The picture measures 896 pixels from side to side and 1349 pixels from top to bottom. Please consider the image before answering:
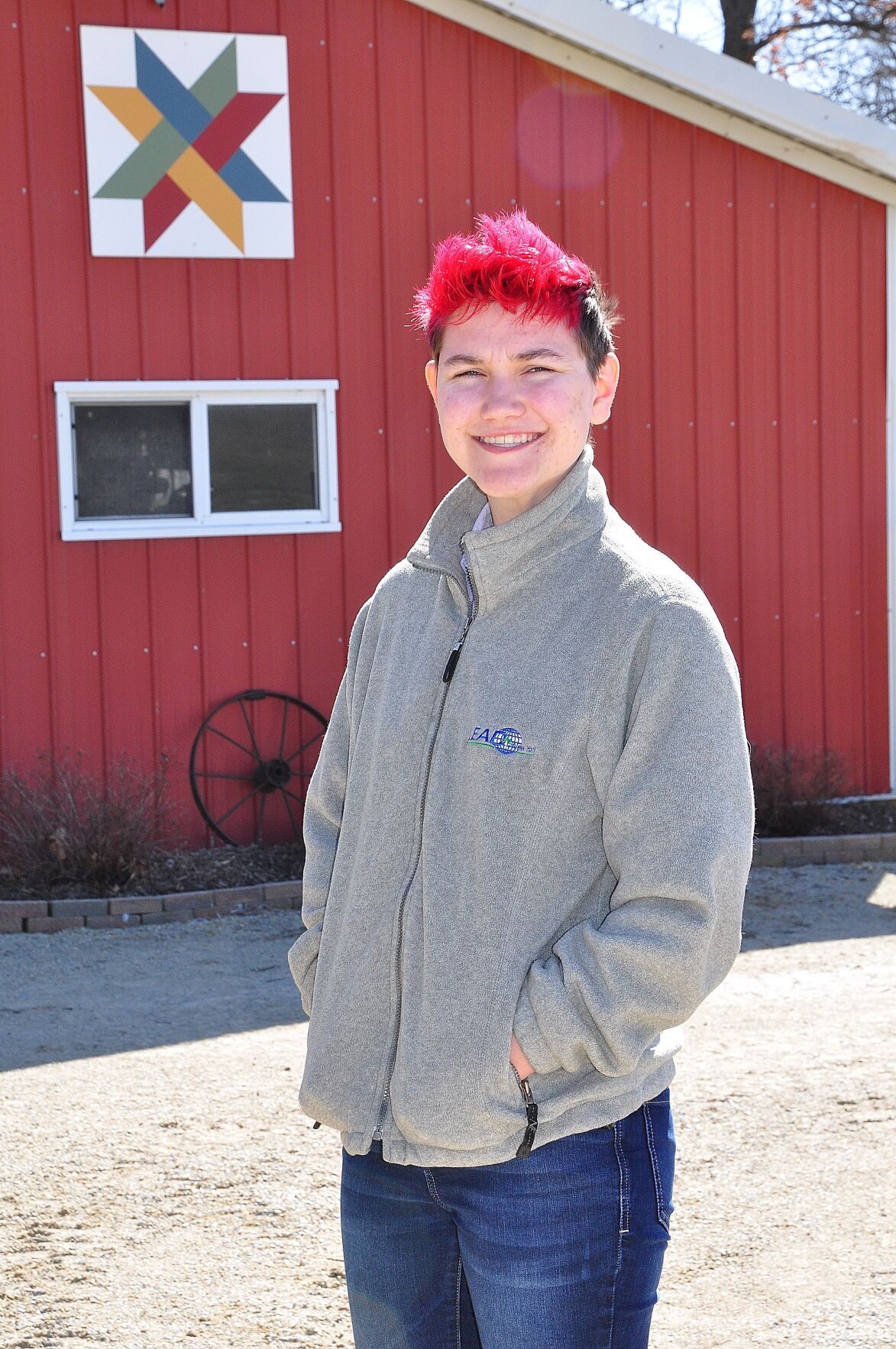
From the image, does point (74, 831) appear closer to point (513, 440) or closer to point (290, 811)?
point (290, 811)

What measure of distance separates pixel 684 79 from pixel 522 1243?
7.45m

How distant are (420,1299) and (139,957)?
4433 mm

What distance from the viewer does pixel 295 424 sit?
7.95 m

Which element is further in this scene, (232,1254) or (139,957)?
(139,957)

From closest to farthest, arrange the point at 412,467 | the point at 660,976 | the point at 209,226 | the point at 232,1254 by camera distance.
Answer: the point at 660,976, the point at 232,1254, the point at 209,226, the point at 412,467

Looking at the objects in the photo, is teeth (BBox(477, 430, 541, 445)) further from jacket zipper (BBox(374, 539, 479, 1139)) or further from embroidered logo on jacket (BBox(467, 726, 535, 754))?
embroidered logo on jacket (BBox(467, 726, 535, 754))

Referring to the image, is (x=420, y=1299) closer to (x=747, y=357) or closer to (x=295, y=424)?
(x=295, y=424)

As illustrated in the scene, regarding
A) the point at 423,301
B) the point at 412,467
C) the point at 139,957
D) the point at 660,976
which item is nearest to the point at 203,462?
the point at 412,467

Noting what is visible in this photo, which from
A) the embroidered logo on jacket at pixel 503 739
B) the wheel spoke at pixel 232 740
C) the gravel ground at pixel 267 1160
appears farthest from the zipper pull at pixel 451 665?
the wheel spoke at pixel 232 740

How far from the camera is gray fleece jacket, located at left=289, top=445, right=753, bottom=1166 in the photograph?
1.74m

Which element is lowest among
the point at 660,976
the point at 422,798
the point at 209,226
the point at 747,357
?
the point at 660,976

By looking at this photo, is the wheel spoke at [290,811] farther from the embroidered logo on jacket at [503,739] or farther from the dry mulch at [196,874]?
the embroidered logo on jacket at [503,739]

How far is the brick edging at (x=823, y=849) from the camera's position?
772 centimetres

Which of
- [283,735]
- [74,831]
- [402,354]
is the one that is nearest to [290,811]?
[283,735]
